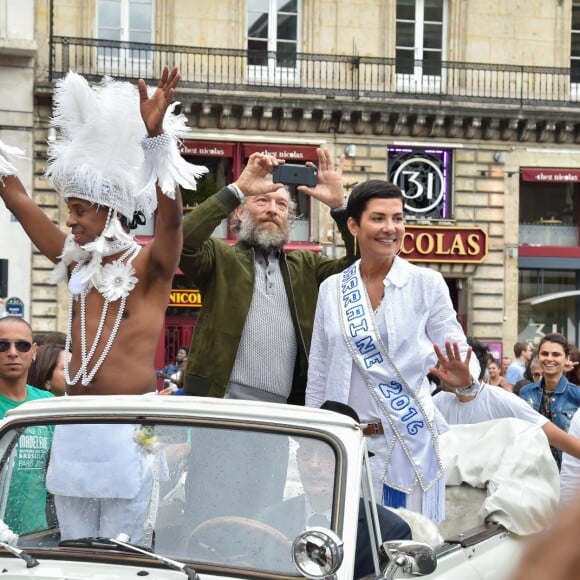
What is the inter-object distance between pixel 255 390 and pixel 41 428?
1743 mm

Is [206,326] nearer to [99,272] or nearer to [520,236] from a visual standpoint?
[99,272]

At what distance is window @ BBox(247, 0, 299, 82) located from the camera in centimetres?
2855

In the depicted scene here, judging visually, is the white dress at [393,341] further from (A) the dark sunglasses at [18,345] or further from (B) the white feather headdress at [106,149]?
(A) the dark sunglasses at [18,345]

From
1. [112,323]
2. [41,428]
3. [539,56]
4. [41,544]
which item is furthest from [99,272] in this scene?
[539,56]

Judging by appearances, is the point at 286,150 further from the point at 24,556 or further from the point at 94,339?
the point at 24,556

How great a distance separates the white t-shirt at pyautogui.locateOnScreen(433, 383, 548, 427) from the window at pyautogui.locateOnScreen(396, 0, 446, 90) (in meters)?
23.3

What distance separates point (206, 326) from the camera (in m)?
5.74

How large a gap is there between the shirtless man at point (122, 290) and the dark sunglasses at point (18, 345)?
1442mm

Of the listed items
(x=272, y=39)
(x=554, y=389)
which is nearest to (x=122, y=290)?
(x=554, y=389)

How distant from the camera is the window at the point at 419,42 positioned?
29.2 metres

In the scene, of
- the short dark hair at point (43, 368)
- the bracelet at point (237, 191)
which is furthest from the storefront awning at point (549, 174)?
the bracelet at point (237, 191)

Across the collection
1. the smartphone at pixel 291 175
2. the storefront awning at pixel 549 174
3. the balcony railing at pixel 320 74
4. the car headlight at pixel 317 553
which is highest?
the balcony railing at pixel 320 74

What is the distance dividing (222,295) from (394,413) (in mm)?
1035

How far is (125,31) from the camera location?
27.9 m
